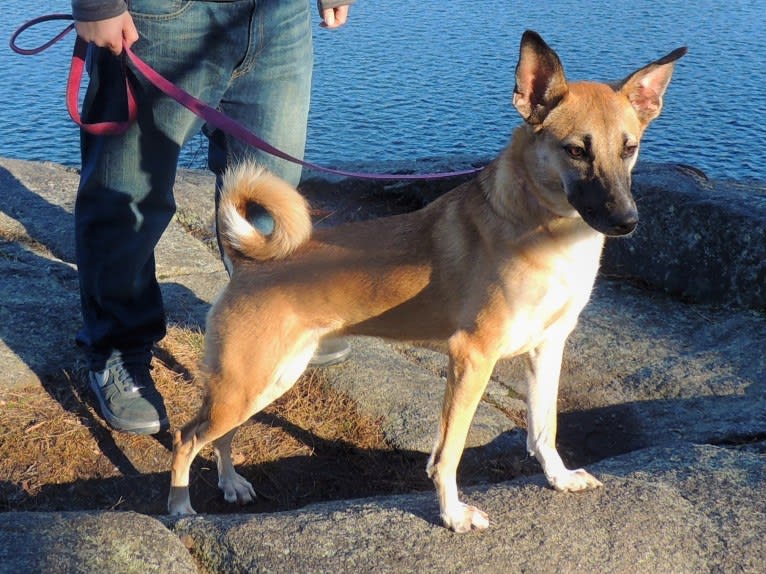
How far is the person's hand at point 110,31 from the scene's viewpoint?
115 inches

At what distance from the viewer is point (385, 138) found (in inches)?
316

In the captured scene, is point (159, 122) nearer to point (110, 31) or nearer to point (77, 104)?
point (77, 104)

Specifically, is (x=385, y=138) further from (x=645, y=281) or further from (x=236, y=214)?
(x=236, y=214)

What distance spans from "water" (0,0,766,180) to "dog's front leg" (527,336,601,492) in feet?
A: 13.2

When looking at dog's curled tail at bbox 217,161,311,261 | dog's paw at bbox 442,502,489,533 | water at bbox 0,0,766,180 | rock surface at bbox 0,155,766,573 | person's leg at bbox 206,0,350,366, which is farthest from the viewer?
water at bbox 0,0,766,180

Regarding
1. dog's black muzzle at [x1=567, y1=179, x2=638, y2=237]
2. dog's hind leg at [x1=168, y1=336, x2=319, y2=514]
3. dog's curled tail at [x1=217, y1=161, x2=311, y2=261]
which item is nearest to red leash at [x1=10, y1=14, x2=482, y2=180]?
dog's curled tail at [x1=217, y1=161, x2=311, y2=261]

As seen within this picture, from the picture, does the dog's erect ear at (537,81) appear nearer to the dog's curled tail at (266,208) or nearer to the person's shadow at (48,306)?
the dog's curled tail at (266,208)

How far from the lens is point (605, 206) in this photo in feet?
8.81

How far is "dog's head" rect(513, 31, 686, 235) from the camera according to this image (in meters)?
2.72

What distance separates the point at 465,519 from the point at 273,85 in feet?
6.09

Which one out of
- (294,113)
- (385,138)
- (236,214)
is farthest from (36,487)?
(385,138)

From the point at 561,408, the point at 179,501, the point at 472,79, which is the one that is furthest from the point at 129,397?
the point at 472,79

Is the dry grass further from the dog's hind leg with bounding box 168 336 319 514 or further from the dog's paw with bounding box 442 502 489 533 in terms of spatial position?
the dog's paw with bounding box 442 502 489 533

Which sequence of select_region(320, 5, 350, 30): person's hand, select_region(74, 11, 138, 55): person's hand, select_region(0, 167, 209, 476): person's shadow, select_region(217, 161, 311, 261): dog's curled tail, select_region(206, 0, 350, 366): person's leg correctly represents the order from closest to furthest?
select_region(74, 11, 138, 55): person's hand < select_region(217, 161, 311, 261): dog's curled tail < select_region(206, 0, 350, 366): person's leg < select_region(320, 5, 350, 30): person's hand < select_region(0, 167, 209, 476): person's shadow
